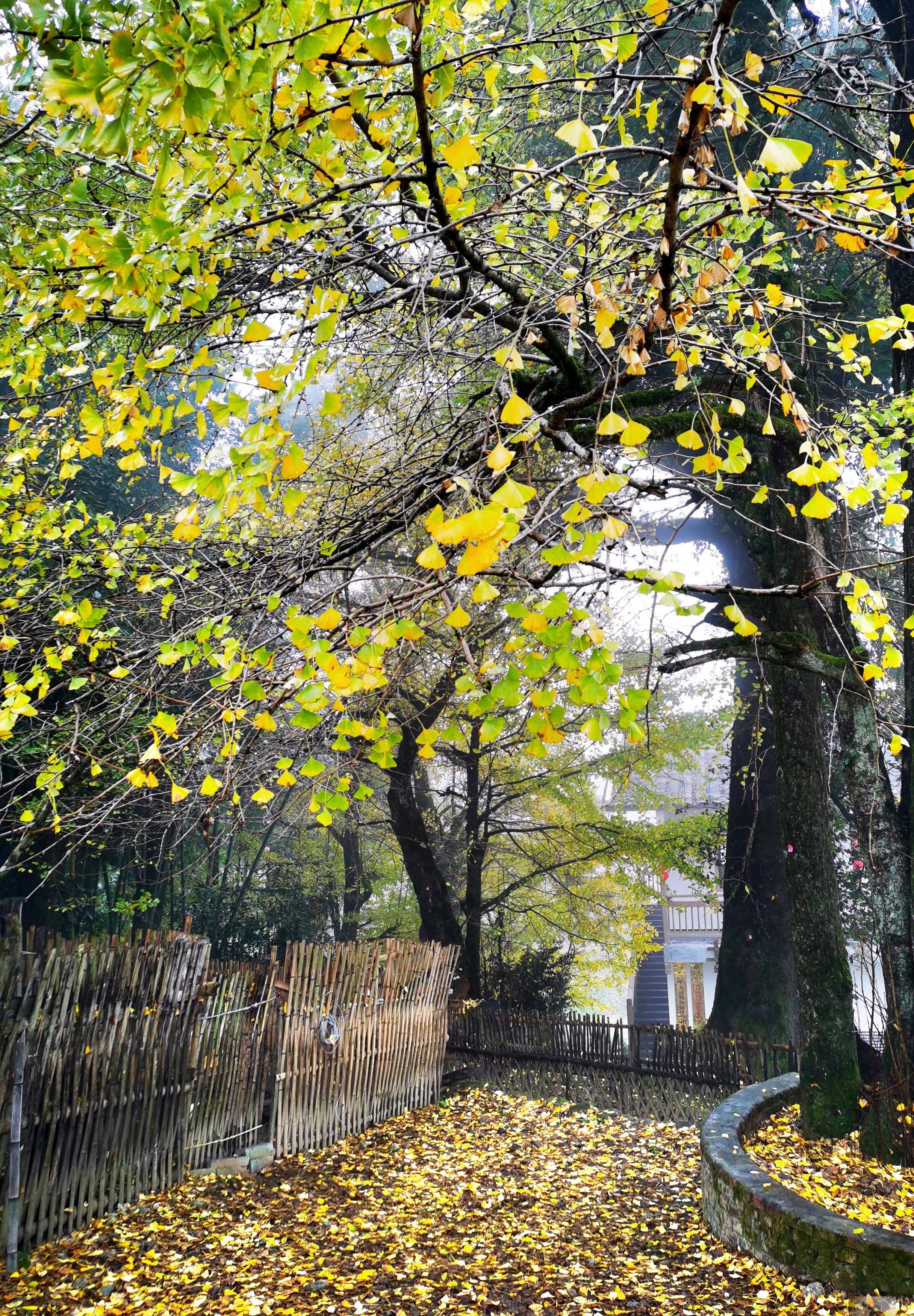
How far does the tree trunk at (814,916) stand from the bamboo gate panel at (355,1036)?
3.79m

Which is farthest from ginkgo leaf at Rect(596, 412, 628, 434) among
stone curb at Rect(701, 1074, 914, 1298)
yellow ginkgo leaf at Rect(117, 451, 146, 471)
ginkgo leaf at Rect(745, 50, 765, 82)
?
stone curb at Rect(701, 1074, 914, 1298)

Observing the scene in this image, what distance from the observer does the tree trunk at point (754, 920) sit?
1092 cm

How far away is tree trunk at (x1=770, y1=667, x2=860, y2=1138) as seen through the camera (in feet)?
18.2

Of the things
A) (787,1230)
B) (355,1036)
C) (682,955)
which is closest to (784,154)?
(787,1230)

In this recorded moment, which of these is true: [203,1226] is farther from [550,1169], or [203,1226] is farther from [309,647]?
[309,647]

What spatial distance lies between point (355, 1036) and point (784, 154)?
25.1ft

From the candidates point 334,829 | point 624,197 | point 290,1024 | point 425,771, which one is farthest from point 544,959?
point 624,197

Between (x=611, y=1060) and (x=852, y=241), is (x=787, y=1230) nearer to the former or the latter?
(x=852, y=241)

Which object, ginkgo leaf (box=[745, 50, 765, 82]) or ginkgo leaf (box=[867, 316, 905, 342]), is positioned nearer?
ginkgo leaf (box=[745, 50, 765, 82])

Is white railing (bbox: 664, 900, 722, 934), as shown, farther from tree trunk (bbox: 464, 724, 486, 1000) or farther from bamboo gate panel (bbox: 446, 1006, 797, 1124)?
bamboo gate panel (bbox: 446, 1006, 797, 1124)

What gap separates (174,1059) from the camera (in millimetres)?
6004

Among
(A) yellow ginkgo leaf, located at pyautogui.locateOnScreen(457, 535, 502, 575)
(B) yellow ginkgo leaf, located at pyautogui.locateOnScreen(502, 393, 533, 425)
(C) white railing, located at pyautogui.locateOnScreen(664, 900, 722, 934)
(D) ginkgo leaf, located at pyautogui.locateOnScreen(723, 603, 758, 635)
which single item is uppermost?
(B) yellow ginkgo leaf, located at pyautogui.locateOnScreen(502, 393, 533, 425)

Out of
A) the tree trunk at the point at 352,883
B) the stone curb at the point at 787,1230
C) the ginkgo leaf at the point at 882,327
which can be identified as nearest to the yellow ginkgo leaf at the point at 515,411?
the ginkgo leaf at the point at 882,327

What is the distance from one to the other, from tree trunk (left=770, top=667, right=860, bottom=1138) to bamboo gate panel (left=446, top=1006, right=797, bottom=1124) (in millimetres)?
2888
